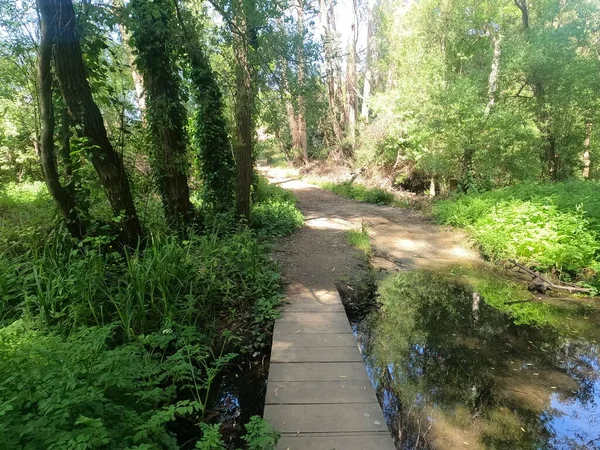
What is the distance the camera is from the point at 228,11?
17.3ft

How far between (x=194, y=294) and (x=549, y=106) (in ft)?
47.5

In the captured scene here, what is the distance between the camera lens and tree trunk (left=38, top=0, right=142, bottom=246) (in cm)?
357

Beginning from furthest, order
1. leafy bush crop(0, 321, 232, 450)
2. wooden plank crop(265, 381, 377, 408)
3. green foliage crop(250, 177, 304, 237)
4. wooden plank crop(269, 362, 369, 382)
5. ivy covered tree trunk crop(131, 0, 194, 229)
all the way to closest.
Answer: green foliage crop(250, 177, 304, 237) → ivy covered tree trunk crop(131, 0, 194, 229) → wooden plank crop(269, 362, 369, 382) → wooden plank crop(265, 381, 377, 408) → leafy bush crop(0, 321, 232, 450)

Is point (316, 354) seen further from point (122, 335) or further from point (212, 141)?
point (212, 141)

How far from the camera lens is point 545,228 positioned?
21.9ft

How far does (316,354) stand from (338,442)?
1093mm

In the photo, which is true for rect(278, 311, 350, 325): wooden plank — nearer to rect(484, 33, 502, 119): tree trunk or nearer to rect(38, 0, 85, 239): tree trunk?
rect(38, 0, 85, 239): tree trunk

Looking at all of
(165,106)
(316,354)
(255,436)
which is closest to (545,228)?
(316,354)

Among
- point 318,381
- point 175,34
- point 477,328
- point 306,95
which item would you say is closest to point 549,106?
point 306,95

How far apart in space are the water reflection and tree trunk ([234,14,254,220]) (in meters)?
4.00

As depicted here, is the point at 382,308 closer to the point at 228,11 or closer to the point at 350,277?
the point at 350,277

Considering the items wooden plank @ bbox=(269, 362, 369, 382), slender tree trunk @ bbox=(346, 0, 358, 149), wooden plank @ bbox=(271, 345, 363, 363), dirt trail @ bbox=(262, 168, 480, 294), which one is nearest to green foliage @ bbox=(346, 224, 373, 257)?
dirt trail @ bbox=(262, 168, 480, 294)

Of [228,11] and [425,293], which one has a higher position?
[228,11]

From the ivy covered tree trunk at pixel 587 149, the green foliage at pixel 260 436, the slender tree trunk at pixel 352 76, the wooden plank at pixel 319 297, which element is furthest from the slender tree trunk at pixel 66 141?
the ivy covered tree trunk at pixel 587 149
